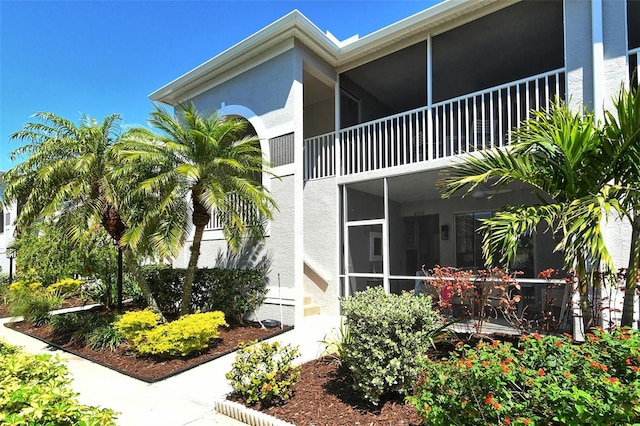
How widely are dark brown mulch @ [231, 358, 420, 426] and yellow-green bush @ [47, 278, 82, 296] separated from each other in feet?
32.4

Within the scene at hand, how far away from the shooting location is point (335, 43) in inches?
370

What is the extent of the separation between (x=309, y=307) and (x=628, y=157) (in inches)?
279

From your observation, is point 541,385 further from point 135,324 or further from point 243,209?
point 243,209

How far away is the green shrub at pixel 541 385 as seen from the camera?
239 centimetres

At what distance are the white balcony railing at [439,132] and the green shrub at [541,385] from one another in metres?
4.86

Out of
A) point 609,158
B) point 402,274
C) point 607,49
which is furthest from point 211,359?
point 607,49

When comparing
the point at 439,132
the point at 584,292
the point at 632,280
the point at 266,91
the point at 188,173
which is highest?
the point at 266,91

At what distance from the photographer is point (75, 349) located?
24.2 feet

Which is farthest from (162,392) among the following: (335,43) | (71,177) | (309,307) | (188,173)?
(335,43)

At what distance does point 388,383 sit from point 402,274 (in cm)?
512

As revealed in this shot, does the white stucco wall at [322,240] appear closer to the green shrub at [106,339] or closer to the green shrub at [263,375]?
the green shrub at [106,339]

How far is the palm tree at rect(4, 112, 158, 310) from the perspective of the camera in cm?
760

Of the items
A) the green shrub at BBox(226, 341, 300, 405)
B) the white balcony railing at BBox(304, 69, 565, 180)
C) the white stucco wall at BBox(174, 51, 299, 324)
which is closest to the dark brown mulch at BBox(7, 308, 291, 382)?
the white stucco wall at BBox(174, 51, 299, 324)

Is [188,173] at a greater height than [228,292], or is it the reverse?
[188,173]
